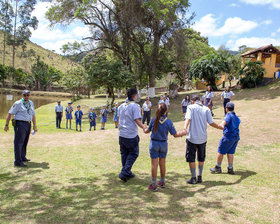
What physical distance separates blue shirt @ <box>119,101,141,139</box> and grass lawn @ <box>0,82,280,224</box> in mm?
1087

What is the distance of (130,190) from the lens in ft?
15.1

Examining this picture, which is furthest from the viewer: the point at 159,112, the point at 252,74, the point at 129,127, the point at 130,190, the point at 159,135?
the point at 252,74

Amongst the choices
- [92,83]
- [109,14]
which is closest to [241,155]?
[92,83]

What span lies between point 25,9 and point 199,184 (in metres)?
58.6

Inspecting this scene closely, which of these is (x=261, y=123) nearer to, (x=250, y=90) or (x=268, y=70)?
(x=250, y=90)

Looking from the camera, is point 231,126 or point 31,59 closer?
point 231,126

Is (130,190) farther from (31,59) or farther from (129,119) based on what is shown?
(31,59)

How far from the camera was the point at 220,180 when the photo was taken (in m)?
5.09

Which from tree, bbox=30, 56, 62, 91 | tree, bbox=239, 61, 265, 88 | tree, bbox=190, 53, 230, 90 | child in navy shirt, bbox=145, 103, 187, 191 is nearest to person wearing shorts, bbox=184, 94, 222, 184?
child in navy shirt, bbox=145, 103, 187, 191

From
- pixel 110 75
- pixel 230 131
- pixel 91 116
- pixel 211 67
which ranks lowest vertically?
pixel 91 116

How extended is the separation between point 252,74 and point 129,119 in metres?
22.8

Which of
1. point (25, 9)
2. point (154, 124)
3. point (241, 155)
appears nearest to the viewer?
point (154, 124)

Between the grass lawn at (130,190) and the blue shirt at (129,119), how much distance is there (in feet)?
3.57

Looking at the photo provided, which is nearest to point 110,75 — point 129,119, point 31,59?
point 129,119
